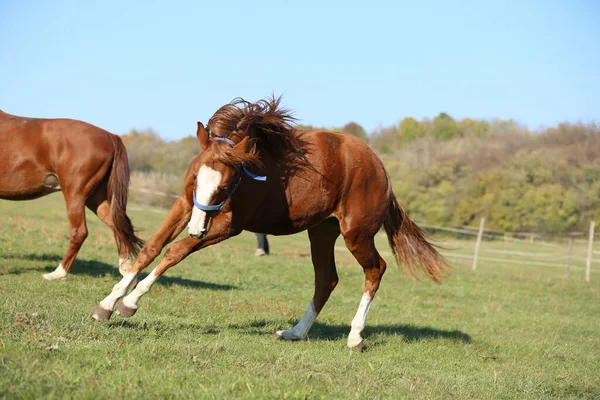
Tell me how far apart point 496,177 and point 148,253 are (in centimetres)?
6136

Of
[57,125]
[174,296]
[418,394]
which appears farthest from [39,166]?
[418,394]

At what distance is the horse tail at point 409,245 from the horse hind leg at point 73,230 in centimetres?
432

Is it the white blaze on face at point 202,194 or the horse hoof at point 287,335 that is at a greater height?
the white blaze on face at point 202,194

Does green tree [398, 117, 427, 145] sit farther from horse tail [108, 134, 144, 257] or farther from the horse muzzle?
the horse muzzle

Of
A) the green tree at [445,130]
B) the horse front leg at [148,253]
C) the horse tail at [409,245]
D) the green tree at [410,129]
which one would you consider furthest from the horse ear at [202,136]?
the green tree at [410,129]

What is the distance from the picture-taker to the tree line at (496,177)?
55.2 meters

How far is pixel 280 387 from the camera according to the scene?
175 inches

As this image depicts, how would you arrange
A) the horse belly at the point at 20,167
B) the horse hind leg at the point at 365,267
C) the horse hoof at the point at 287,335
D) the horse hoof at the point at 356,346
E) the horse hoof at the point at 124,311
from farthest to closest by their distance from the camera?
the horse belly at the point at 20,167 → the horse hind leg at the point at 365,267 → the horse hoof at the point at 287,335 → the horse hoof at the point at 356,346 → the horse hoof at the point at 124,311

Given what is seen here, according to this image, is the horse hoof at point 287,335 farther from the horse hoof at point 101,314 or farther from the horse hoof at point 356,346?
the horse hoof at point 101,314

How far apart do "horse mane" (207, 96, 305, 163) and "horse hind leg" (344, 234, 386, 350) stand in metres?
1.20

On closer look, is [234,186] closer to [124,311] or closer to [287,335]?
[124,311]

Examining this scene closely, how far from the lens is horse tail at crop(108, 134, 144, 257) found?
9.04 metres

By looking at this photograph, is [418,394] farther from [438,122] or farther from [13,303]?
[438,122]

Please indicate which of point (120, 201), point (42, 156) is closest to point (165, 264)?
point (120, 201)
